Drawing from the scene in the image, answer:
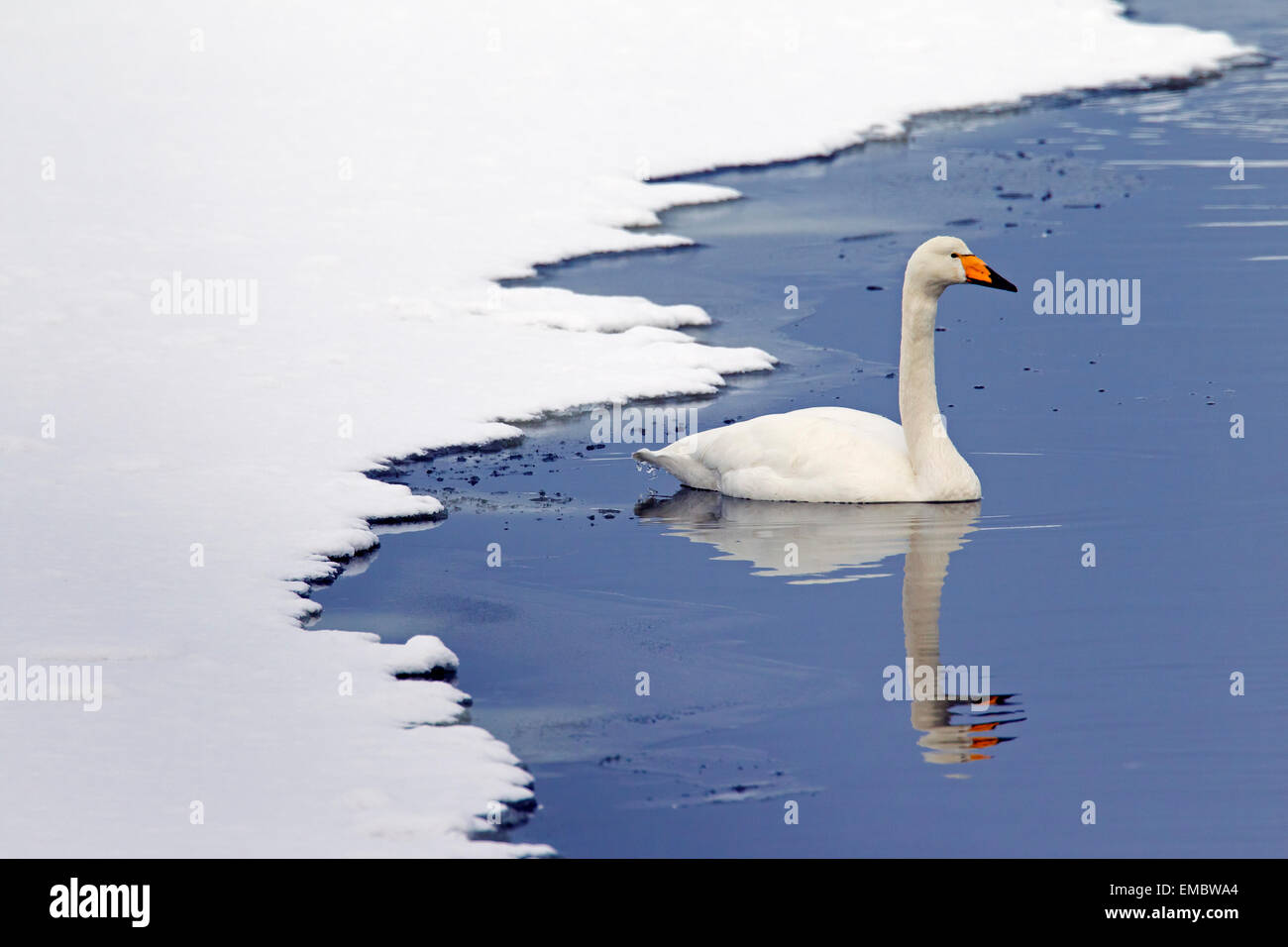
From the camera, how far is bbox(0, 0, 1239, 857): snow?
283 inches

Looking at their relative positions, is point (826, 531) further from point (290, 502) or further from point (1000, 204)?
point (1000, 204)

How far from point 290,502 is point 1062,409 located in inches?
209

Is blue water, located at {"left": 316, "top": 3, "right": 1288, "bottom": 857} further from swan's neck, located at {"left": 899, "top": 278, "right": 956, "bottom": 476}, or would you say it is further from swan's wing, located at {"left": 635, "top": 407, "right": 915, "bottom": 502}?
swan's neck, located at {"left": 899, "top": 278, "right": 956, "bottom": 476}

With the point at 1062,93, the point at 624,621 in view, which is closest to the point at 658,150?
the point at 1062,93

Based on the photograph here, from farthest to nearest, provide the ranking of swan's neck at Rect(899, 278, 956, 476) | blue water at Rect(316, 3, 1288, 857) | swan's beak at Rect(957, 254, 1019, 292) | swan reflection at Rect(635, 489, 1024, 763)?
swan's neck at Rect(899, 278, 956, 476) < swan's beak at Rect(957, 254, 1019, 292) < swan reflection at Rect(635, 489, 1024, 763) < blue water at Rect(316, 3, 1288, 857)

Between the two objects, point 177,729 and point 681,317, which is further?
point 681,317

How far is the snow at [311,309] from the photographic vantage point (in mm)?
7184

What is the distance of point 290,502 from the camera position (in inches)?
419

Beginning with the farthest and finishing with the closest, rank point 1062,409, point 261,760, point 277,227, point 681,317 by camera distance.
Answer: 1. point 277,227
2. point 681,317
3. point 1062,409
4. point 261,760

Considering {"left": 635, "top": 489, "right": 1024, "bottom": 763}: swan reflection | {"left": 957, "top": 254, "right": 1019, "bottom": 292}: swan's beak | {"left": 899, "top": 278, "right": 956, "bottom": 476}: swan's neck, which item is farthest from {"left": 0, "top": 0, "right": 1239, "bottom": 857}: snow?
{"left": 957, "top": 254, "right": 1019, "bottom": 292}: swan's beak

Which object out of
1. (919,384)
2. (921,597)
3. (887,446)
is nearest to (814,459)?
(887,446)

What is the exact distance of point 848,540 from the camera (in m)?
10.1

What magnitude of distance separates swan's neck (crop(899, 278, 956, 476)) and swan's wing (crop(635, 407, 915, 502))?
13cm

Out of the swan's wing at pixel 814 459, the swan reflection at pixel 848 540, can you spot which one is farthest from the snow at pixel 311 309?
the swan's wing at pixel 814 459
